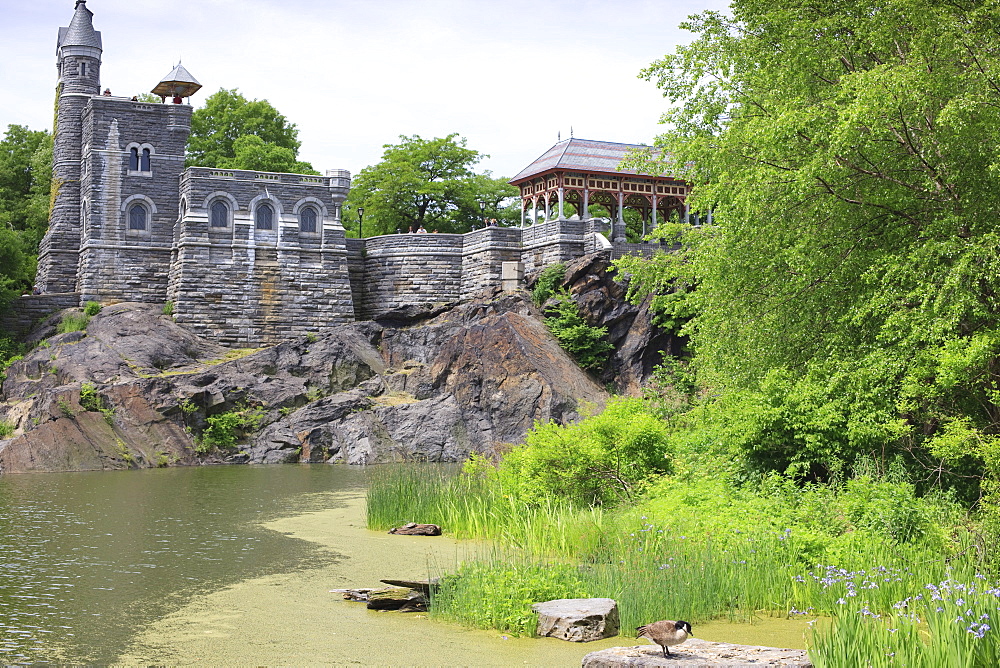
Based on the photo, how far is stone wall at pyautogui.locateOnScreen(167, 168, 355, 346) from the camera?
43938 millimetres

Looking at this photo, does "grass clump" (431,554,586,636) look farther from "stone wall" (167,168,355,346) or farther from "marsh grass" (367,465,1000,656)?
"stone wall" (167,168,355,346)

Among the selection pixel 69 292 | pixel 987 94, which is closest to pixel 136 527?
pixel 987 94

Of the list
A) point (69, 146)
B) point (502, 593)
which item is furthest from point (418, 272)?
point (502, 593)

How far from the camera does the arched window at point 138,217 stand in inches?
1788

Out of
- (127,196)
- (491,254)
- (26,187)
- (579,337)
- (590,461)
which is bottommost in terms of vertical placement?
(590,461)

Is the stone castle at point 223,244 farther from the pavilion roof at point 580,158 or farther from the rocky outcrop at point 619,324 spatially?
the pavilion roof at point 580,158

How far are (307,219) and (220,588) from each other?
35105 millimetres

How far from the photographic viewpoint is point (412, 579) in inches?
519

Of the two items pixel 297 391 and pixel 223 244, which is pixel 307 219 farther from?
pixel 297 391

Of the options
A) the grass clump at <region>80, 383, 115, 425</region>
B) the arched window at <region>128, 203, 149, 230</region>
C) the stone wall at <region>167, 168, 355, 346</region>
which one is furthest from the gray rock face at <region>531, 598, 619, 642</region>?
the arched window at <region>128, 203, 149, 230</region>

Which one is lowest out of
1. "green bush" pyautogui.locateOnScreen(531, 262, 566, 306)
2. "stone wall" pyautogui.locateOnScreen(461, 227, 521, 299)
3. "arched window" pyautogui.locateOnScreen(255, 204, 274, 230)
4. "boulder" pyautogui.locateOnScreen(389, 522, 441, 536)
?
"boulder" pyautogui.locateOnScreen(389, 522, 441, 536)

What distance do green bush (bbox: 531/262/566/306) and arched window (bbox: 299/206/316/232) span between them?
11055mm

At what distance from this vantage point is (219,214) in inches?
1774

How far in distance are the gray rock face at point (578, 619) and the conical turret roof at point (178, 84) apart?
41828 mm
